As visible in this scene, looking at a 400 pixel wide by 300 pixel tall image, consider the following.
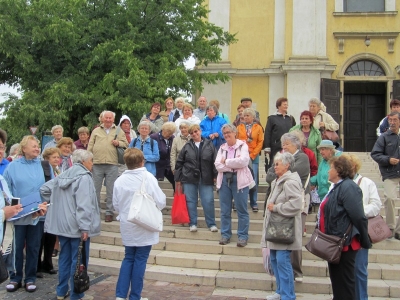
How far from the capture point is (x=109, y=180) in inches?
360

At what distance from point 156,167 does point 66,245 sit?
3533 mm

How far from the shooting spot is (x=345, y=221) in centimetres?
516

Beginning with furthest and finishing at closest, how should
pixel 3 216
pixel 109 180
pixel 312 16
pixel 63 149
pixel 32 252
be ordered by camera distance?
pixel 312 16
pixel 109 180
pixel 63 149
pixel 32 252
pixel 3 216

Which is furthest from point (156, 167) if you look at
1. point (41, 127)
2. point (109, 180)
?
point (41, 127)

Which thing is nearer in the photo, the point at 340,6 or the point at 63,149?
the point at 63,149

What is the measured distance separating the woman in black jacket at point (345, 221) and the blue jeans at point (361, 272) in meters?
0.46

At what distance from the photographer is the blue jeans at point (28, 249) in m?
6.74

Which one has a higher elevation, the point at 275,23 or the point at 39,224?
the point at 275,23

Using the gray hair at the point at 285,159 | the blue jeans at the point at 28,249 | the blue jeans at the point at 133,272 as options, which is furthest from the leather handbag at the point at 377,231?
the blue jeans at the point at 28,249

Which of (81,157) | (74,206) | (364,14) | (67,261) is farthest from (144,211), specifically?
(364,14)

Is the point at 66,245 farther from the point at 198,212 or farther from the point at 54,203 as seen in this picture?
the point at 198,212

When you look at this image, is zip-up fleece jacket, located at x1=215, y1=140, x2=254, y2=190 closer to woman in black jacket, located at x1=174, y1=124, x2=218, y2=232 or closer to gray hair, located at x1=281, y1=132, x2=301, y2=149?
woman in black jacket, located at x1=174, y1=124, x2=218, y2=232

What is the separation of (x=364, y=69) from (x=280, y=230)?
45.1 feet

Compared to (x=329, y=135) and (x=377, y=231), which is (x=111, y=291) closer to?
(x=377, y=231)
